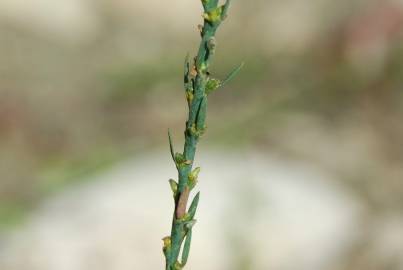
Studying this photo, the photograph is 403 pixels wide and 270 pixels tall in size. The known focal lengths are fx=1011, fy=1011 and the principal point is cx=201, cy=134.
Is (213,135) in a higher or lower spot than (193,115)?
higher

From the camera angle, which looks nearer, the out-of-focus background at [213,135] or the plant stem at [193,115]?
the plant stem at [193,115]

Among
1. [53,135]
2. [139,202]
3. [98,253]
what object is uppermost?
[53,135]

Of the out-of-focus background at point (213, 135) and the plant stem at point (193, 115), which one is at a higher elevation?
the out-of-focus background at point (213, 135)

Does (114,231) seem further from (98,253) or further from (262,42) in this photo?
(262,42)

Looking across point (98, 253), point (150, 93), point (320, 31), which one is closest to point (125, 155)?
point (150, 93)

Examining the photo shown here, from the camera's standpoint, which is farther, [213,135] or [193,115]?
[213,135]
